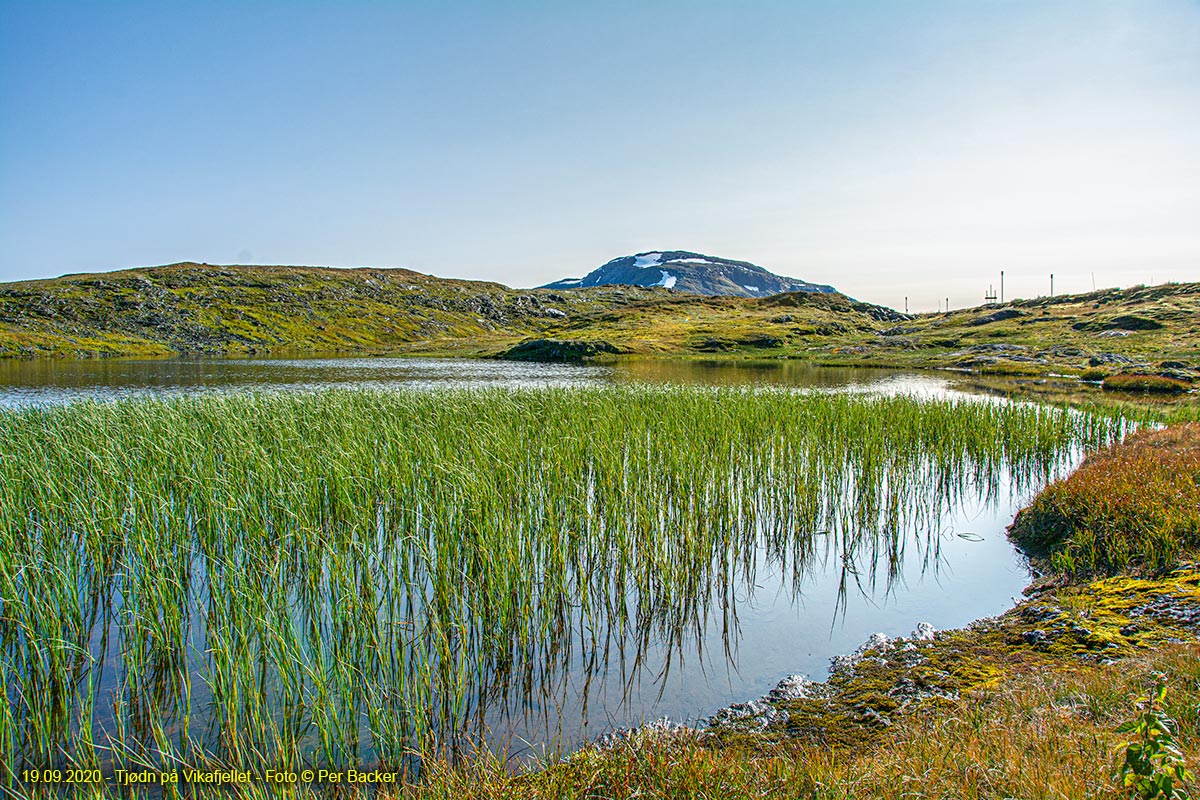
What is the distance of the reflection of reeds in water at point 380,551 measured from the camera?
558 cm

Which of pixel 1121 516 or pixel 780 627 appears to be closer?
pixel 780 627

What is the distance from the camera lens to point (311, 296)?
127m

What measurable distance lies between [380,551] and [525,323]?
131943 mm

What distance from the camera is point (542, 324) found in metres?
138

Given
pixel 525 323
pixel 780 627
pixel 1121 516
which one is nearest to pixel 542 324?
pixel 525 323

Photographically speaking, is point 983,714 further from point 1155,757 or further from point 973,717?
point 1155,757

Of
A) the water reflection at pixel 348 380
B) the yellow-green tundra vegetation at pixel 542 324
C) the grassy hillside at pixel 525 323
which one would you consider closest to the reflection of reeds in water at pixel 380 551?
the water reflection at pixel 348 380

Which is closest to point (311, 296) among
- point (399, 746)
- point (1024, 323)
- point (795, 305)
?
point (795, 305)

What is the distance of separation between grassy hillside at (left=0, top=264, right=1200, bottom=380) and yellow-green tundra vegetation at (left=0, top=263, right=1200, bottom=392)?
13.7 inches

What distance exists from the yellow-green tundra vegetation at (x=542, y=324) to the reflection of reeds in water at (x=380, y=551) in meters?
29.3

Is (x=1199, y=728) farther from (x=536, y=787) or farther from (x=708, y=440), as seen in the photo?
(x=708, y=440)

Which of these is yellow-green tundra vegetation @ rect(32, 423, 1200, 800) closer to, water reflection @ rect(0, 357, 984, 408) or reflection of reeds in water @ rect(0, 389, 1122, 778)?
reflection of reeds in water @ rect(0, 389, 1122, 778)

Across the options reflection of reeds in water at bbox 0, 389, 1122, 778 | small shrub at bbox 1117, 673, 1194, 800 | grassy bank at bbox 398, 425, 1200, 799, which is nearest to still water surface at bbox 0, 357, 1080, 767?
reflection of reeds in water at bbox 0, 389, 1122, 778

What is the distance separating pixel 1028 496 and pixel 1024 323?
68967 millimetres
